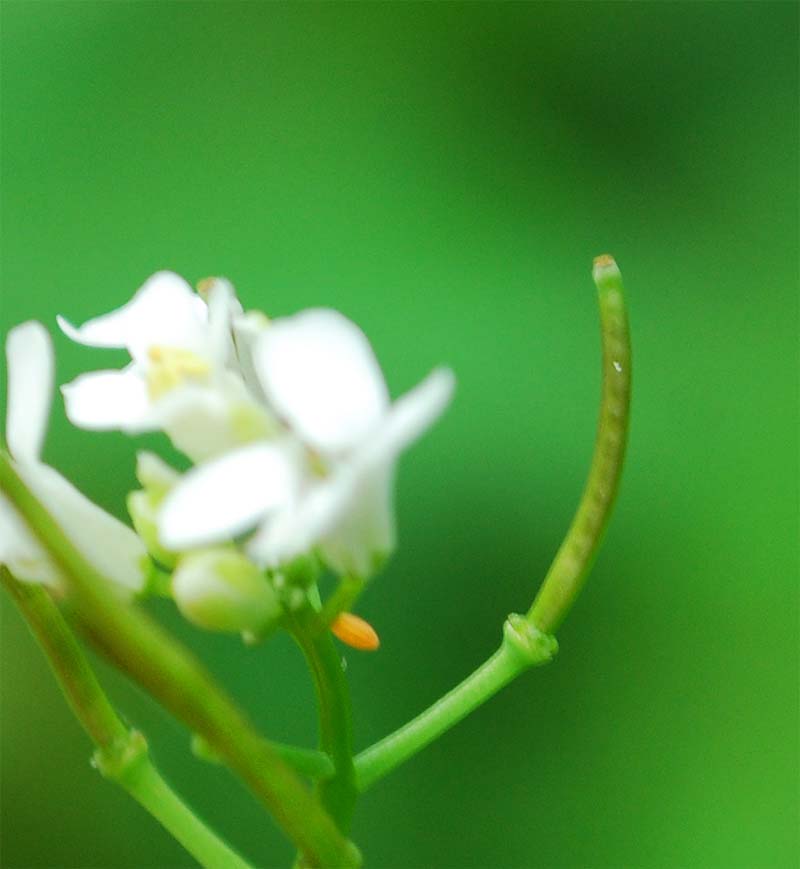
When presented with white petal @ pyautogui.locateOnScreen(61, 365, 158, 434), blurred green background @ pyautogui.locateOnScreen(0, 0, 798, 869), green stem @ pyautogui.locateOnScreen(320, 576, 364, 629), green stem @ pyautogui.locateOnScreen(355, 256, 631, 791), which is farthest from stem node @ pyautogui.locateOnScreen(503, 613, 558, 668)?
blurred green background @ pyautogui.locateOnScreen(0, 0, 798, 869)

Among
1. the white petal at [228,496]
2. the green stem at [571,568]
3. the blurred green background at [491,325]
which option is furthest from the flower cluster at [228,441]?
the blurred green background at [491,325]

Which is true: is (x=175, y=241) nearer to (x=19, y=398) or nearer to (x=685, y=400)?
(x=685, y=400)

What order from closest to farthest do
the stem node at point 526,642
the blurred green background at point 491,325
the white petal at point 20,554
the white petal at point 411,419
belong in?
the white petal at point 411,419 < the white petal at point 20,554 < the stem node at point 526,642 < the blurred green background at point 491,325

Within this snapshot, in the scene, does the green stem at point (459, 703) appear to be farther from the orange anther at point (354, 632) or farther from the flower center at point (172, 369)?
the flower center at point (172, 369)

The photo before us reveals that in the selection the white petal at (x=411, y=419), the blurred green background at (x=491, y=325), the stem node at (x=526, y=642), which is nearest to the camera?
the white petal at (x=411, y=419)

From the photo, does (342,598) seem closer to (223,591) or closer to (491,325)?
(223,591)

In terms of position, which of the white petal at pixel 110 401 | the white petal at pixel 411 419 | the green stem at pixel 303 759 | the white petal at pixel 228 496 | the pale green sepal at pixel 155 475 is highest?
the white petal at pixel 411 419
